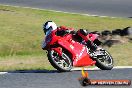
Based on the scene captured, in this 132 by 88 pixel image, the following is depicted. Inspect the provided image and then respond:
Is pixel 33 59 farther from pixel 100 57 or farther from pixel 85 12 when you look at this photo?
pixel 85 12

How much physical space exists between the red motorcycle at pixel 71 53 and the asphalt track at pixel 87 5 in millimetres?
15222

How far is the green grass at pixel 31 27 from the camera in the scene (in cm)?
1628

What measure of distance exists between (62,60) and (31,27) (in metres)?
10.3

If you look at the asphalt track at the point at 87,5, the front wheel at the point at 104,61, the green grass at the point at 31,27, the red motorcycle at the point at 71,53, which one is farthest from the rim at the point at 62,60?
the asphalt track at the point at 87,5

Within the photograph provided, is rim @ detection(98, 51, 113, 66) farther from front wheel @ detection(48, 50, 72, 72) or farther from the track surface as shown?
front wheel @ detection(48, 50, 72, 72)

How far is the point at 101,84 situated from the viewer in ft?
32.7

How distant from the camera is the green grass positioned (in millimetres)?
16278

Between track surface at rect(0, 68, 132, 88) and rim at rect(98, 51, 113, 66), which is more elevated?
rim at rect(98, 51, 113, 66)

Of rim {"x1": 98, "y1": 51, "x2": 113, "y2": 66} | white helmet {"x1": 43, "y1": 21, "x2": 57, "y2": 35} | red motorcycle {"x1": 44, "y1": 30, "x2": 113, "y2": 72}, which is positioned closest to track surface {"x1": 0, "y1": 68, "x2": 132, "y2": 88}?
red motorcycle {"x1": 44, "y1": 30, "x2": 113, "y2": 72}

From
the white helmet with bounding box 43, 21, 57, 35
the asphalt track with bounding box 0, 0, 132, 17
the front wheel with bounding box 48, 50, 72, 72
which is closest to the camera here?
the front wheel with bounding box 48, 50, 72, 72

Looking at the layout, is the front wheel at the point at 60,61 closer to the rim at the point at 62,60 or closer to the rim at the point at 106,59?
the rim at the point at 62,60

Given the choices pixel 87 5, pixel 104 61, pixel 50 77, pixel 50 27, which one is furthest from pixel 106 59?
pixel 87 5

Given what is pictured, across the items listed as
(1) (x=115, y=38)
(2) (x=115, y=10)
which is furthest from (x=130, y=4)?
(1) (x=115, y=38)

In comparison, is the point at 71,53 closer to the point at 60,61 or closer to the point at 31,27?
the point at 60,61
